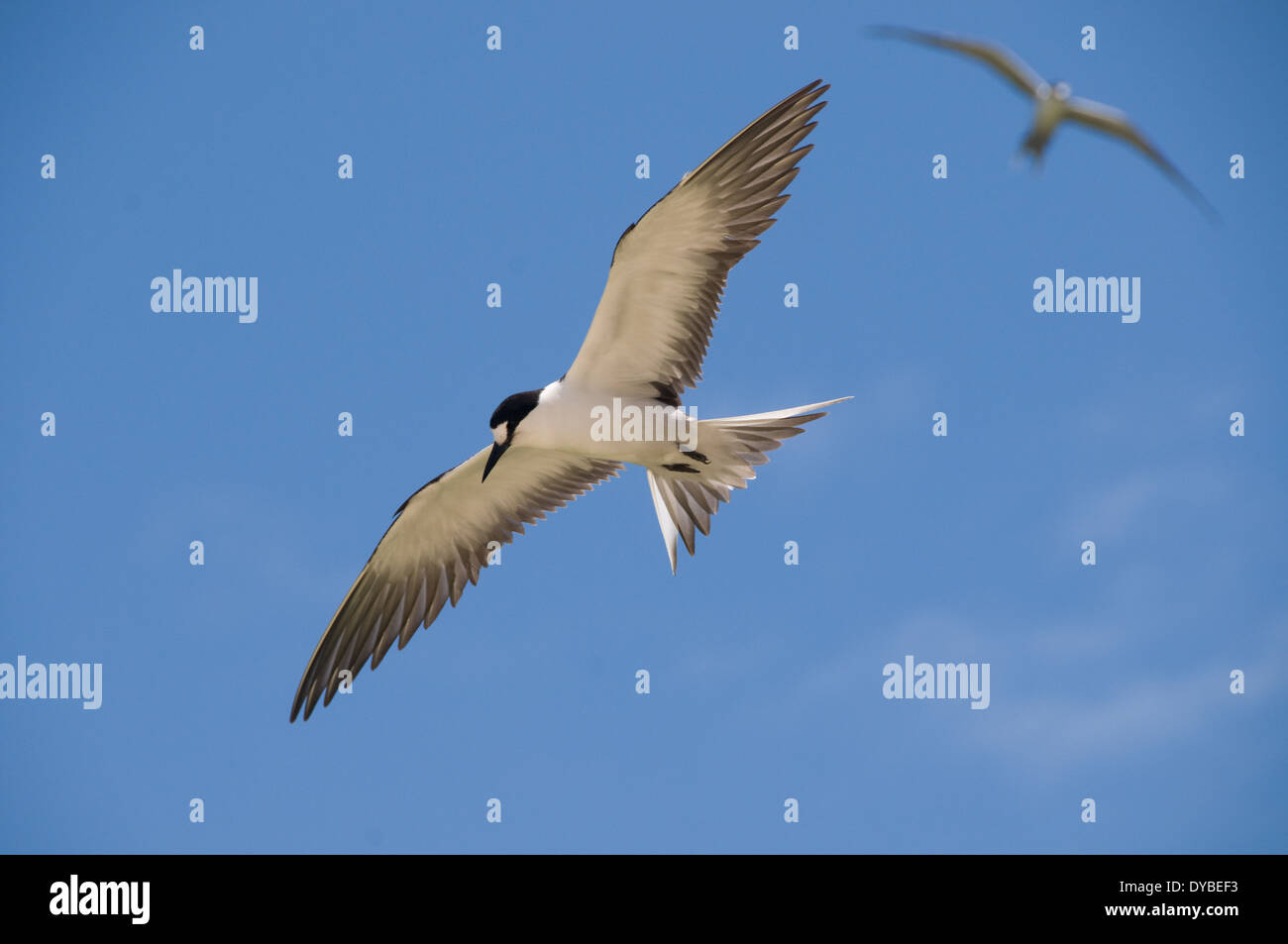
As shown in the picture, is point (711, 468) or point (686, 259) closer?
point (686, 259)

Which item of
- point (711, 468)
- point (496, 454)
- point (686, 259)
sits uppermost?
point (686, 259)

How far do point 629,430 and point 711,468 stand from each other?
0.82 meters

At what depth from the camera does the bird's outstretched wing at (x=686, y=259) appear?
1090 cm

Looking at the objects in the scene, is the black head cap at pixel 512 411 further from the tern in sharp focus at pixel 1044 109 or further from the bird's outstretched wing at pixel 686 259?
the tern in sharp focus at pixel 1044 109

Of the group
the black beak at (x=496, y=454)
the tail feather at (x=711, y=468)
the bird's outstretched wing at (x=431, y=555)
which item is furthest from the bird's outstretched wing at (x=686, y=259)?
the bird's outstretched wing at (x=431, y=555)

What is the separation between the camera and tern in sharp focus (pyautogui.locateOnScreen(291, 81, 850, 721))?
1099 centimetres

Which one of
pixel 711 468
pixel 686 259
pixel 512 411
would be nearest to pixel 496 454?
pixel 512 411

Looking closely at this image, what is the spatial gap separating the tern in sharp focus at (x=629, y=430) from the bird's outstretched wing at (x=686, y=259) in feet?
0.04

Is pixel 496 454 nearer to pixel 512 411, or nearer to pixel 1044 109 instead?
pixel 512 411

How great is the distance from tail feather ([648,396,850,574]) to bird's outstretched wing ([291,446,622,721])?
1188mm

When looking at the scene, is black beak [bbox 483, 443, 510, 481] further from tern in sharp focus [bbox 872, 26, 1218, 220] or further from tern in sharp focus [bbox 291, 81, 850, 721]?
tern in sharp focus [bbox 872, 26, 1218, 220]

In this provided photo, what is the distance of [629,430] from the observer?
11828mm
